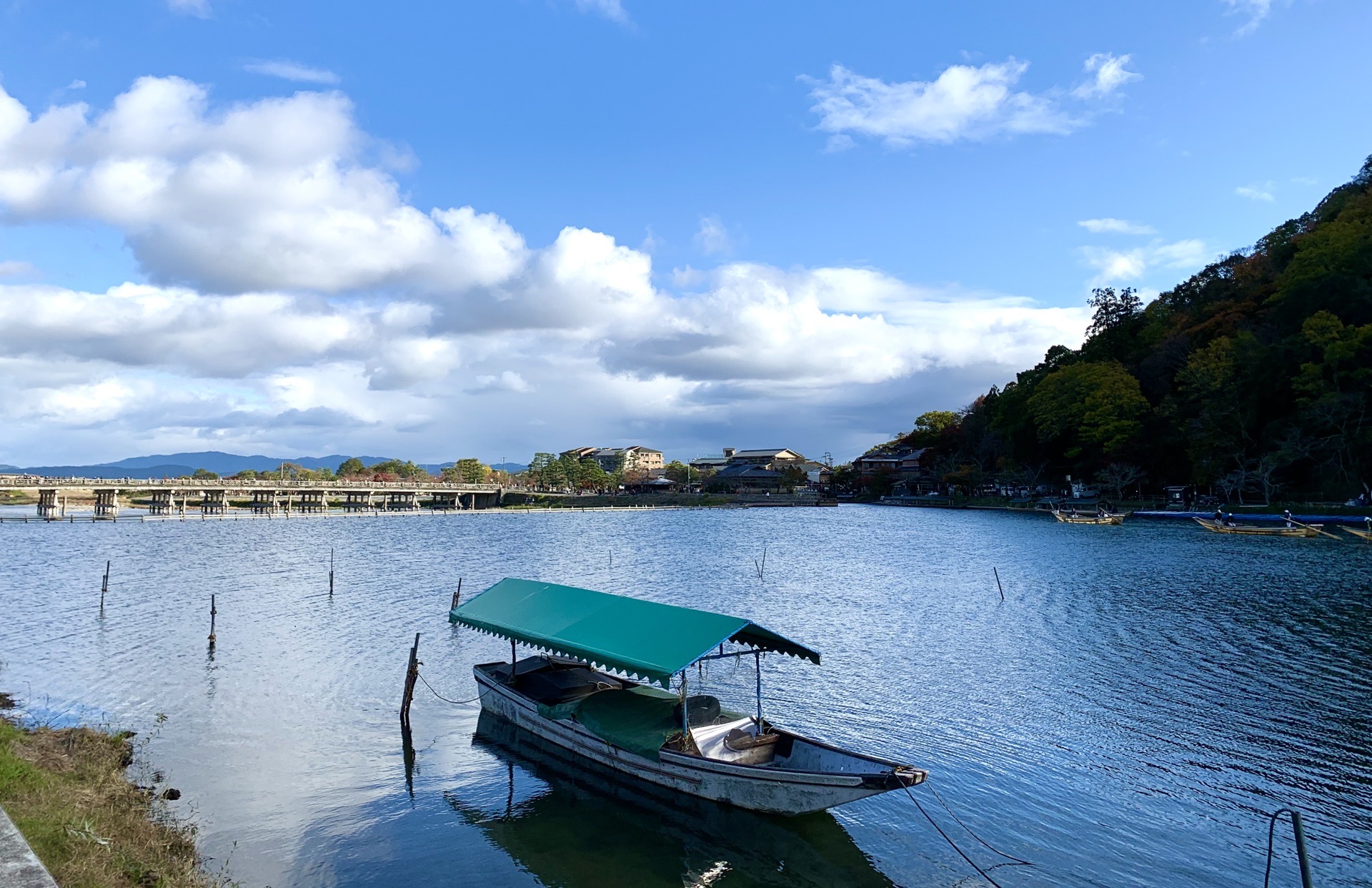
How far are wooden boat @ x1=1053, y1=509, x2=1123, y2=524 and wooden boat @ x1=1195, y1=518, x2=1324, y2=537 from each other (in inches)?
557

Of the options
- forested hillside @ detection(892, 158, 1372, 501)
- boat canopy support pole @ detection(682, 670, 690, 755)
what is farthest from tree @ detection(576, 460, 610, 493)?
boat canopy support pole @ detection(682, 670, 690, 755)

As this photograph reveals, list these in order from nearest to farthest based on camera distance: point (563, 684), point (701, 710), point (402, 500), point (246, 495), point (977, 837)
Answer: point (977, 837) < point (701, 710) < point (563, 684) < point (402, 500) < point (246, 495)

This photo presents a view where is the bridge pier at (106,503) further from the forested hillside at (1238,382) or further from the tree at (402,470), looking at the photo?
the forested hillside at (1238,382)

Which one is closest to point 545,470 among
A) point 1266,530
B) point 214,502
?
point 214,502

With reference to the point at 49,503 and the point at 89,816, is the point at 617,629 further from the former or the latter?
the point at 49,503

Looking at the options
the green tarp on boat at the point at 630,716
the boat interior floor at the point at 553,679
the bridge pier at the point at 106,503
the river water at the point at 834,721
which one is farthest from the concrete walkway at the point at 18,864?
the bridge pier at the point at 106,503

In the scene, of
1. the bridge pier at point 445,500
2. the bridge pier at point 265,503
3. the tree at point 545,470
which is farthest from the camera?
the tree at point 545,470

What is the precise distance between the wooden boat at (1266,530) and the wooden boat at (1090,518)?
A: 46.4ft

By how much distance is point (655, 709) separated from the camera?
56.4ft

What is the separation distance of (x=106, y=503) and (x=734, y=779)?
4823 inches

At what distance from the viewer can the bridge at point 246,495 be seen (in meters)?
105

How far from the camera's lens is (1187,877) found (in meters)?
12.2

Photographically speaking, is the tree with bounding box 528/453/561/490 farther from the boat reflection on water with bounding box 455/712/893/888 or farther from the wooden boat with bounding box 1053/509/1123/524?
the boat reflection on water with bounding box 455/712/893/888

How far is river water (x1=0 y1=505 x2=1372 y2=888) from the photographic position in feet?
43.5
